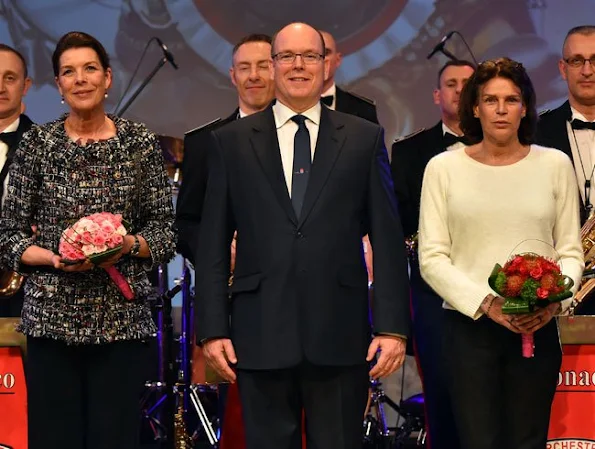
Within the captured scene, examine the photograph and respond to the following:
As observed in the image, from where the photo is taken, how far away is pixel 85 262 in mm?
3855

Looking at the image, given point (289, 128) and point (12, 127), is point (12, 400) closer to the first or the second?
point (12, 127)

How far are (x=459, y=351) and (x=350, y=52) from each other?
4.25 m

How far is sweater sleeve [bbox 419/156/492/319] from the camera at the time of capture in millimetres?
4016

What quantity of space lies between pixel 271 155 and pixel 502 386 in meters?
1.19

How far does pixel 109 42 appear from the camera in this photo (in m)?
8.00

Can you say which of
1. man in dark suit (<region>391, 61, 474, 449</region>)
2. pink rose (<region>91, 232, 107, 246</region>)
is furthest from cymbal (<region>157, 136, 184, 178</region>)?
pink rose (<region>91, 232, 107, 246</region>)

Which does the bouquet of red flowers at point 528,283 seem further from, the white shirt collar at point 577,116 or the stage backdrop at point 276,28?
the stage backdrop at point 276,28

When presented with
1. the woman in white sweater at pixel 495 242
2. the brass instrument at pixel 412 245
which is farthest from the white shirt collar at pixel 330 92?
the woman in white sweater at pixel 495 242

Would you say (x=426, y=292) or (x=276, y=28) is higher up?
(x=276, y=28)

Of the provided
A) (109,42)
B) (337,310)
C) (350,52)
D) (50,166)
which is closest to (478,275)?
(337,310)

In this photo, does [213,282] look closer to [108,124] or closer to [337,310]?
[337,310]

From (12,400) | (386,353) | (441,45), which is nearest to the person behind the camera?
(386,353)

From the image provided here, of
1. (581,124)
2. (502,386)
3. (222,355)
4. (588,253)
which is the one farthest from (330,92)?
(222,355)

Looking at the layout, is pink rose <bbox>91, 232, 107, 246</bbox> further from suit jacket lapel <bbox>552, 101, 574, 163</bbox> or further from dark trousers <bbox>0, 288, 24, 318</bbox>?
suit jacket lapel <bbox>552, 101, 574, 163</bbox>
